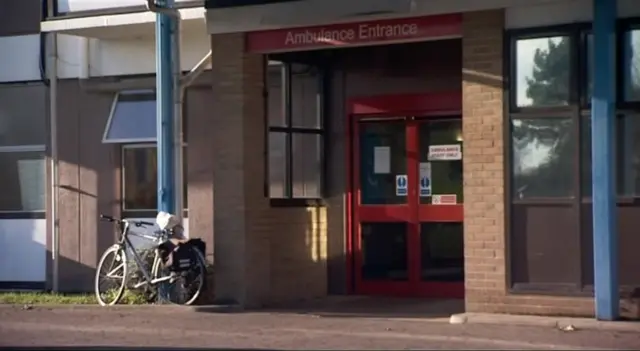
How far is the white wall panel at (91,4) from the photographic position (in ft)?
53.7

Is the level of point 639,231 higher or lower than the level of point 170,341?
higher

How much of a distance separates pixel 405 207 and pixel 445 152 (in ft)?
3.01

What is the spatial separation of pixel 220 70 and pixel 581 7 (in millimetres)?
4614

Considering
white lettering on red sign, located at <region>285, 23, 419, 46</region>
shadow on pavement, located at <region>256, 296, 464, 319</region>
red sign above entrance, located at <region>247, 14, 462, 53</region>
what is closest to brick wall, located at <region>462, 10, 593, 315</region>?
red sign above entrance, located at <region>247, 14, 462, 53</region>

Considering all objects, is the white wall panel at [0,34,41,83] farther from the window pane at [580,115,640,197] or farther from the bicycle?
the window pane at [580,115,640,197]

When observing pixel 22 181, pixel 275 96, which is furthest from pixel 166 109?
pixel 22 181

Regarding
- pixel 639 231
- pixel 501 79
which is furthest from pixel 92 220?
pixel 639 231

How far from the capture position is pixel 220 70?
611 inches

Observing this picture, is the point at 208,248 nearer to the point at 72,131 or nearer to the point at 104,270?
the point at 104,270

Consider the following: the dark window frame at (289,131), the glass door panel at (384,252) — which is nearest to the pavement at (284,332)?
the dark window frame at (289,131)

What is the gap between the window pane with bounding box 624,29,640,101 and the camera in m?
13.1

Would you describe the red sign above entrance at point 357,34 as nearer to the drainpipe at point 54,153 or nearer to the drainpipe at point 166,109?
the drainpipe at point 166,109

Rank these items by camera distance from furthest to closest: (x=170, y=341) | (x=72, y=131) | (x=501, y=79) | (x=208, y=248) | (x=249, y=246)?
(x=72, y=131)
(x=208, y=248)
(x=249, y=246)
(x=501, y=79)
(x=170, y=341)

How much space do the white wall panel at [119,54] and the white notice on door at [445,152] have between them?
3354 millimetres
